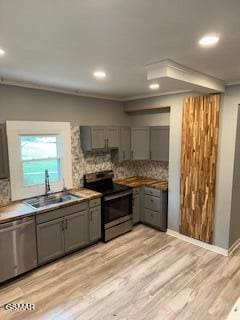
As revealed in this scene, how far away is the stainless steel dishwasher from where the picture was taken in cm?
273

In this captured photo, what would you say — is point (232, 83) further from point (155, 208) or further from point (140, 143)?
point (155, 208)

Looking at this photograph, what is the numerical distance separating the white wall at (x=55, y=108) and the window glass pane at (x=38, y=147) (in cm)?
33

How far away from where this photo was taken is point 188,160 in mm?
3703

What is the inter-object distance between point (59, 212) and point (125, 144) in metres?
2.02

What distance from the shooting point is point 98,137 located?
406 centimetres

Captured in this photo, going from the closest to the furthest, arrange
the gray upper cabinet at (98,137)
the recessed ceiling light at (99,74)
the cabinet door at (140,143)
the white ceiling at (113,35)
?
Answer: the white ceiling at (113,35) < the recessed ceiling light at (99,74) < the gray upper cabinet at (98,137) < the cabinet door at (140,143)

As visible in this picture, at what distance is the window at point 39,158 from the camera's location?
139 inches

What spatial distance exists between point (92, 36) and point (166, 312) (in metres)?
2.78

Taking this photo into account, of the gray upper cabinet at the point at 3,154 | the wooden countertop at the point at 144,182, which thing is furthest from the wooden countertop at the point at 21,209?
the wooden countertop at the point at 144,182

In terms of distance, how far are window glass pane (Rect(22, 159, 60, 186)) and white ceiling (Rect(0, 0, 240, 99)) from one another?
4.76ft

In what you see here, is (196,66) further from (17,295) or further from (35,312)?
(17,295)

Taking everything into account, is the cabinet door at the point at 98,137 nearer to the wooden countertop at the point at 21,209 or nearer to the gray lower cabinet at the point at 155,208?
the wooden countertop at the point at 21,209

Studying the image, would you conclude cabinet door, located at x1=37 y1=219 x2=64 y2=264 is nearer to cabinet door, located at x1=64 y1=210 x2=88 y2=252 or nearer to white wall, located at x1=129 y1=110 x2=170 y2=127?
cabinet door, located at x1=64 y1=210 x2=88 y2=252

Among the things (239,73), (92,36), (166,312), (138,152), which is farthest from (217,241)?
(92,36)
